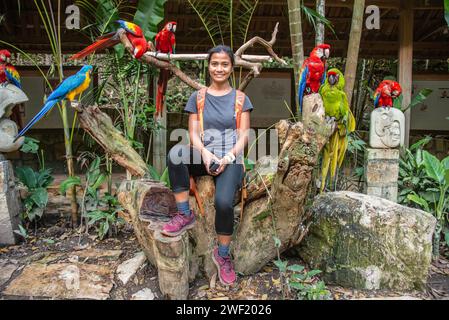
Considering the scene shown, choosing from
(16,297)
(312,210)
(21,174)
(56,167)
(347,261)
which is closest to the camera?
(16,297)

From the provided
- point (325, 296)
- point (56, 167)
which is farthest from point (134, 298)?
point (56, 167)

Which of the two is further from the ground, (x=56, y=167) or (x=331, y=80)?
(x=331, y=80)

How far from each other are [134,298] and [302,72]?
2.04 m

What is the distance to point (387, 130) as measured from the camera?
10.6ft

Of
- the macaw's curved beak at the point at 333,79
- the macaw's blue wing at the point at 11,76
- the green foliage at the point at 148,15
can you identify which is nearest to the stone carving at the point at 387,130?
the macaw's curved beak at the point at 333,79

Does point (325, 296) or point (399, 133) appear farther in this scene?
point (399, 133)

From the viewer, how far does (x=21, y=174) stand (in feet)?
11.4

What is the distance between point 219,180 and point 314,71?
4.19 feet

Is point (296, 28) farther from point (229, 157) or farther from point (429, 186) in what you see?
point (429, 186)

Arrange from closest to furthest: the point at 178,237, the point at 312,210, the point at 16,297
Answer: the point at 178,237, the point at 16,297, the point at 312,210

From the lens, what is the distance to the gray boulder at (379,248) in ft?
7.65

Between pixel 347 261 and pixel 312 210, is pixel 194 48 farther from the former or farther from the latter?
pixel 347 261

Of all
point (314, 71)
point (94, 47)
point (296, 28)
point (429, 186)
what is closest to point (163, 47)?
point (94, 47)

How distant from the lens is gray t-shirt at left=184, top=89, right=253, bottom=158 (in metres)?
2.16
